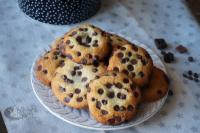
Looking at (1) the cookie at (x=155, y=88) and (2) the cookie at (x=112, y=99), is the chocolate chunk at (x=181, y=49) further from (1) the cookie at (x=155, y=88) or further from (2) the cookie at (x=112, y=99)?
(2) the cookie at (x=112, y=99)

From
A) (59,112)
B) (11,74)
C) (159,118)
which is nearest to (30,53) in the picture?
(11,74)

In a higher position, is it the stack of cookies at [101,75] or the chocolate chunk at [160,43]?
the stack of cookies at [101,75]

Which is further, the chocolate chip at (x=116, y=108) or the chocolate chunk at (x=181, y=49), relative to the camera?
the chocolate chunk at (x=181, y=49)

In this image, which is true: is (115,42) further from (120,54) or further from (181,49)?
(181,49)

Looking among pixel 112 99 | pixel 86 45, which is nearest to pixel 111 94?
pixel 112 99

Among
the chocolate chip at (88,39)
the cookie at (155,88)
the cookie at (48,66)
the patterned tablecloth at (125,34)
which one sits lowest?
the patterned tablecloth at (125,34)

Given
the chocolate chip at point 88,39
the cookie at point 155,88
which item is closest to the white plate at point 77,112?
the cookie at point 155,88

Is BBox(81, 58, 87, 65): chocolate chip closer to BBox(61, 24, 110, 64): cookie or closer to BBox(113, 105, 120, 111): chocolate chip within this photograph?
BBox(61, 24, 110, 64): cookie

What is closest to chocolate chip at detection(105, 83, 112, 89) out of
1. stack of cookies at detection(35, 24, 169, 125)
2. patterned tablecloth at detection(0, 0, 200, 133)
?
stack of cookies at detection(35, 24, 169, 125)
